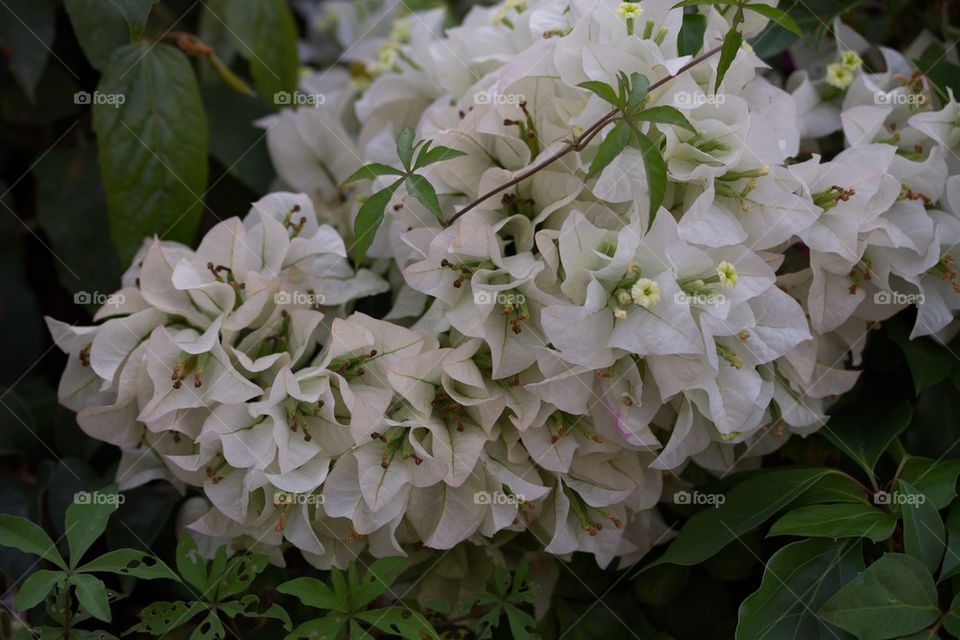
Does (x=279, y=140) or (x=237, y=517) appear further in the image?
(x=279, y=140)

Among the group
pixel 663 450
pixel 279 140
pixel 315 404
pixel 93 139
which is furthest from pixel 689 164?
pixel 93 139

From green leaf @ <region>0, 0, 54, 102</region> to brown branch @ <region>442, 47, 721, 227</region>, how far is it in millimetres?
494

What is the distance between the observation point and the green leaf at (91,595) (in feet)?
2.03

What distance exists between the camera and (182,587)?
74 centimetres

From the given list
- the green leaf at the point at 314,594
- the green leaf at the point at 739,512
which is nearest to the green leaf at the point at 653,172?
the green leaf at the point at 739,512

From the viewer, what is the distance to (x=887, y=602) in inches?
24.1

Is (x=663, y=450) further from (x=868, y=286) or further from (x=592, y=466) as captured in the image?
(x=868, y=286)

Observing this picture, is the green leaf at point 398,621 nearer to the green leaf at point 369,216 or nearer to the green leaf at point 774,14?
the green leaf at point 369,216

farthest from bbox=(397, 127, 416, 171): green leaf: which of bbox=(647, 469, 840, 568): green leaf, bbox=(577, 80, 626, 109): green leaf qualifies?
bbox=(647, 469, 840, 568): green leaf

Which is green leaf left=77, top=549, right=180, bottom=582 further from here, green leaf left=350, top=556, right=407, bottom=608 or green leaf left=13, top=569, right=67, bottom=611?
green leaf left=350, top=556, right=407, bottom=608

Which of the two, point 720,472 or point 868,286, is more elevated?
point 868,286

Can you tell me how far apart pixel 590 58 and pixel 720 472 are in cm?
36

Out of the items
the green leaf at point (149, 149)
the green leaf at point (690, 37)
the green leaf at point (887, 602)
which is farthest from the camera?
the green leaf at point (149, 149)

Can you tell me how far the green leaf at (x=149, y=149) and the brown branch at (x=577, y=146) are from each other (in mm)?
314
